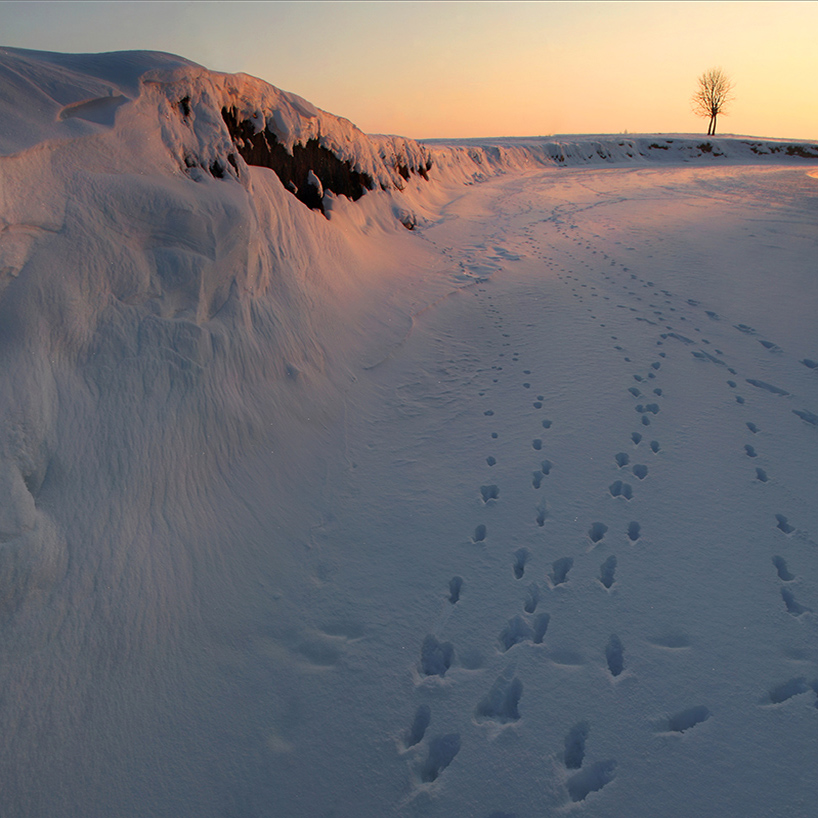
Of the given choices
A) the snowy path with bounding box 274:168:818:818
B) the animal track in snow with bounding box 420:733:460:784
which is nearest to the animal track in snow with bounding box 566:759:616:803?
the snowy path with bounding box 274:168:818:818

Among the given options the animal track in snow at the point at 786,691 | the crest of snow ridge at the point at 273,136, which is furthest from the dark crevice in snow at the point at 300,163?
the animal track in snow at the point at 786,691

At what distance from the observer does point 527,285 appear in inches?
246

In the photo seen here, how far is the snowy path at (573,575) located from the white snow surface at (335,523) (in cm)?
1

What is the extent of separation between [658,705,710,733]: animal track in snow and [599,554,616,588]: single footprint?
604 mm

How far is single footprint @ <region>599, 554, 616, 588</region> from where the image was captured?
8.10 ft

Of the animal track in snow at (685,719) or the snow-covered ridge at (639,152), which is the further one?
the snow-covered ridge at (639,152)

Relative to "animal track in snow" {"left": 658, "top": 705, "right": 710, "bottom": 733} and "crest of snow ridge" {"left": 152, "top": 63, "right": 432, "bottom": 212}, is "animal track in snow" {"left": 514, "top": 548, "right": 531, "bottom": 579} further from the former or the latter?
"crest of snow ridge" {"left": 152, "top": 63, "right": 432, "bottom": 212}

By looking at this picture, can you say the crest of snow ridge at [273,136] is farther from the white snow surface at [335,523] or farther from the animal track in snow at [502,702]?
the animal track in snow at [502,702]

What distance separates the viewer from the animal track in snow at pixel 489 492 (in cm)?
307

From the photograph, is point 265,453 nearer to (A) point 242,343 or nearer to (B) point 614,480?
(A) point 242,343

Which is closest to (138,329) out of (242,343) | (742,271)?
(242,343)

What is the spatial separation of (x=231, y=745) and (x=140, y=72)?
13.9 ft

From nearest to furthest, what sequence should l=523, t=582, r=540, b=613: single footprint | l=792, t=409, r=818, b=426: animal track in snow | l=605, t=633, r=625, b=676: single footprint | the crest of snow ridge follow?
1. l=605, t=633, r=625, b=676: single footprint
2. l=523, t=582, r=540, b=613: single footprint
3. l=792, t=409, r=818, b=426: animal track in snow
4. the crest of snow ridge

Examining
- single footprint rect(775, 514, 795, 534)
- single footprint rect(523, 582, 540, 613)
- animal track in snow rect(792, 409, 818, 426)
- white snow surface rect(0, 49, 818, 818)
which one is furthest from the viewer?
animal track in snow rect(792, 409, 818, 426)
